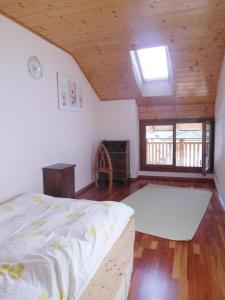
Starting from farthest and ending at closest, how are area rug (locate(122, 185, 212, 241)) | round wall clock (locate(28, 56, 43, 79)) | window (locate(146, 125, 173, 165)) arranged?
window (locate(146, 125, 173, 165)) < round wall clock (locate(28, 56, 43, 79)) < area rug (locate(122, 185, 212, 241))

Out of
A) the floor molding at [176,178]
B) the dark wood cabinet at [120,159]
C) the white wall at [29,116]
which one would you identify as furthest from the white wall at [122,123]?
the white wall at [29,116]

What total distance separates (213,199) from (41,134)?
294cm

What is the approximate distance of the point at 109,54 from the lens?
3.71 m

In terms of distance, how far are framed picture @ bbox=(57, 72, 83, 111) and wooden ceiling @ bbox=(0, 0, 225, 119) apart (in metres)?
0.43

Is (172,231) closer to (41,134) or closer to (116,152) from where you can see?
(41,134)

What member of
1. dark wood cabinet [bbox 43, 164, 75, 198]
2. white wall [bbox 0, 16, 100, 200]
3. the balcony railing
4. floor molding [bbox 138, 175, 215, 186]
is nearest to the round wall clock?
white wall [bbox 0, 16, 100, 200]

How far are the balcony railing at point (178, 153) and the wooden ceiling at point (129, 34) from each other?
110 cm

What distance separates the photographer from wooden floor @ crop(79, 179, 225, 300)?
174cm

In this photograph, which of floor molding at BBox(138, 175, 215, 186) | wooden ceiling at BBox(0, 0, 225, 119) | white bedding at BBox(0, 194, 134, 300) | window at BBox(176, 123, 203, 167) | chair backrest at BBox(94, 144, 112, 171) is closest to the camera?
white bedding at BBox(0, 194, 134, 300)

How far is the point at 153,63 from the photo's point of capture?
4.47m

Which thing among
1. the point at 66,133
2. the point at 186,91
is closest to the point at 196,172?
the point at 186,91

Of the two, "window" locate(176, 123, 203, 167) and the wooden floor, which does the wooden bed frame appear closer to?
the wooden floor

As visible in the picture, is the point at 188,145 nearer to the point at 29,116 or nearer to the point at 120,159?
the point at 120,159

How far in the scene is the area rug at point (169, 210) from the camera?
108 inches
